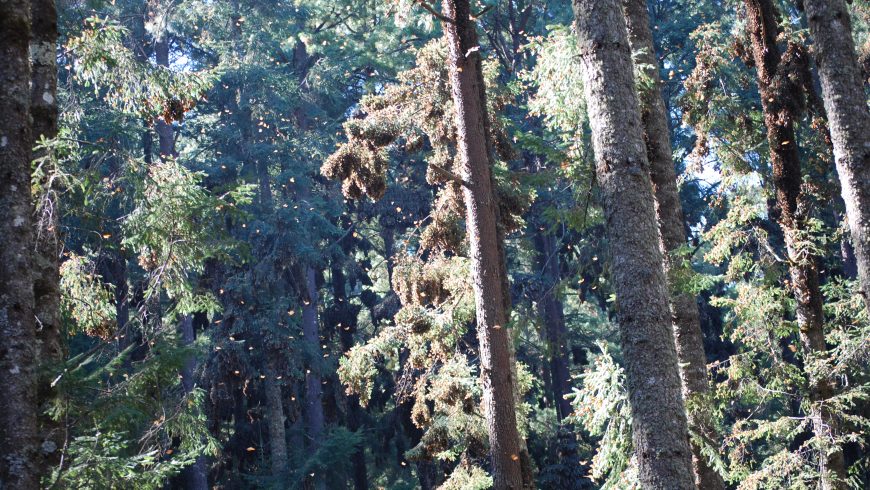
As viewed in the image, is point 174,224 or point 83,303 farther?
point 174,224

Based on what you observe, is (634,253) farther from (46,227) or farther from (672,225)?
(46,227)

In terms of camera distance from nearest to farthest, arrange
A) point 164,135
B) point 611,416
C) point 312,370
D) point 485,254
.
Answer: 1. point 611,416
2. point 485,254
3. point 164,135
4. point 312,370

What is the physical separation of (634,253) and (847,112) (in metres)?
3.21

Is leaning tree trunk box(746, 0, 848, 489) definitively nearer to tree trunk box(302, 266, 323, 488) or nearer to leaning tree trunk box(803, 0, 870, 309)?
leaning tree trunk box(803, 0, 870, 309)

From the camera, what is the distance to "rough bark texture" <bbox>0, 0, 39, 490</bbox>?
6043mm

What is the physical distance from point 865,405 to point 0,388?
11174mm

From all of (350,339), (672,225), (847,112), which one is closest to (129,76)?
(672,225)

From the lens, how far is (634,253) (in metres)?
6.27

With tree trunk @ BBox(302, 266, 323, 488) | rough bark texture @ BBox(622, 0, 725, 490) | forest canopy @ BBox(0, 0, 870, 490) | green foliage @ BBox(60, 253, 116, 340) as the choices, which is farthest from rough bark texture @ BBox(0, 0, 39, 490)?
tree trunk @ BBox(302, 266, 323, 488)

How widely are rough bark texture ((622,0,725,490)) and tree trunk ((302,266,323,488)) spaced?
17725 mm

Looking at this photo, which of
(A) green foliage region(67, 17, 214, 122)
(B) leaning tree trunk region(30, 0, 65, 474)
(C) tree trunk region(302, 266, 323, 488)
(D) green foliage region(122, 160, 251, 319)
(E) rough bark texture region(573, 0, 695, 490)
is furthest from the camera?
(C) tree trunk region(302, 266, 323, 488)

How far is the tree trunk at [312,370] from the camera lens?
25781 mm

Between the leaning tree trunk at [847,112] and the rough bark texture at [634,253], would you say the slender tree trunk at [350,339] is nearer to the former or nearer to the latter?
the leaning tree trunk at [847,112]

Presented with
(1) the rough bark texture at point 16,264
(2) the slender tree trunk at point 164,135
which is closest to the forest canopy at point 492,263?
(1) the rough bark texture at point 16,264
